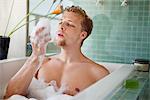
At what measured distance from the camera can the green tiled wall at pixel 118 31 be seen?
210 cm

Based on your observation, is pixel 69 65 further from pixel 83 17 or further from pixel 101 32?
pixel 101 32

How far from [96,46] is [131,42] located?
295mm

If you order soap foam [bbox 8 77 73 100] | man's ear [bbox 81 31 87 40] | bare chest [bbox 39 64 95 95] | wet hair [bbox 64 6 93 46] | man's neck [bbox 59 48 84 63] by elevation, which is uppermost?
wet hair [bbox 64 6 93 46]

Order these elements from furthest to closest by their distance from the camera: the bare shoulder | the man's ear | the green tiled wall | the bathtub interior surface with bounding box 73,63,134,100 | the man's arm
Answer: the green tiled wall < the man's ear < the bare shoulder < the man's arm < the bathtub interior surface with bounding box 73,63,134,100

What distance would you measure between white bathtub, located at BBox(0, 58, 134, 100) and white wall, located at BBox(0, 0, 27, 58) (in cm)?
37

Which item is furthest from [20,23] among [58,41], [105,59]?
[105,59]

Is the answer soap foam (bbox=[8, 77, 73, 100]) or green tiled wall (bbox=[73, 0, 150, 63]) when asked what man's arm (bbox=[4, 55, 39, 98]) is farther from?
green tiled wall (bbox=[73, 0, 150, 63])

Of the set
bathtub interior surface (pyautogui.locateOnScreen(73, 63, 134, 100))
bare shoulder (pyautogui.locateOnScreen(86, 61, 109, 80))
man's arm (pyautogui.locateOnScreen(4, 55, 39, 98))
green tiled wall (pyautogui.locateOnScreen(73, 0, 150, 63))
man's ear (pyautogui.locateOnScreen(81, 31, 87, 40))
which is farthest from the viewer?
green tiled wall (pyautogui.locateOnScreen(73, 0, 150, 63))

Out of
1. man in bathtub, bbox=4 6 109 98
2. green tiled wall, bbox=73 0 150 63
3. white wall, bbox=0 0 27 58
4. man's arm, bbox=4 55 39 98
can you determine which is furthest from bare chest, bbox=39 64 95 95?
white wall, bbox=0 0 27 58

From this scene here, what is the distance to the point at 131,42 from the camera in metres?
2.13

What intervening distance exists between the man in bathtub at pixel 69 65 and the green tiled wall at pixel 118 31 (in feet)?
0.61

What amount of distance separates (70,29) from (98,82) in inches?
23.9

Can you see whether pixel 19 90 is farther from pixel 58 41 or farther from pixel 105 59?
pixel 105 59

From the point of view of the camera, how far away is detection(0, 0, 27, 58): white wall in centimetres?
235
